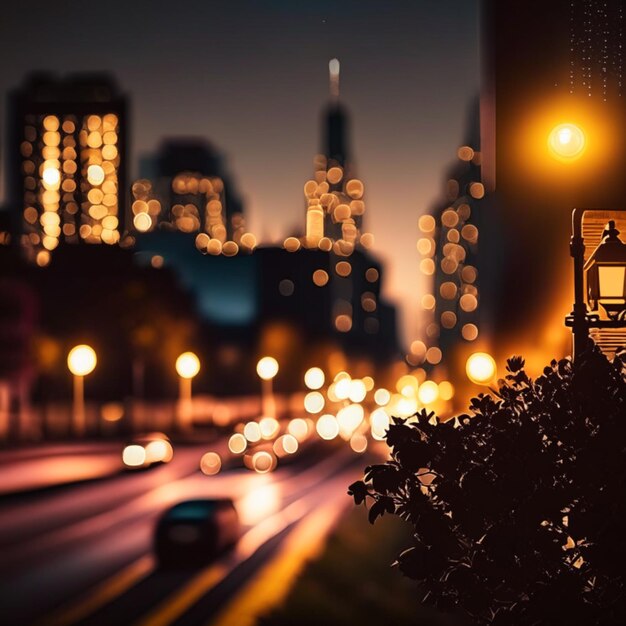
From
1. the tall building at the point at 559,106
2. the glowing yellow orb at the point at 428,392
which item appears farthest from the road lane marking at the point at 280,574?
the glowing yellow orb at the point at 428,392

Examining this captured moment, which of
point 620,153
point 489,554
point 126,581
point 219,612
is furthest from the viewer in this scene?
point 126,581

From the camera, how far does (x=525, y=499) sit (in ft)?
29.1

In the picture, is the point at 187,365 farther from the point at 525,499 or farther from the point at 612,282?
the point at 525,499

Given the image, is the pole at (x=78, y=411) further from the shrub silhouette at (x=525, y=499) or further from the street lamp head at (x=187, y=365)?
the shrub silhouette at (x=525, y=499)

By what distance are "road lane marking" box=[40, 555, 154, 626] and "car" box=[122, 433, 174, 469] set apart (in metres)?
24.3

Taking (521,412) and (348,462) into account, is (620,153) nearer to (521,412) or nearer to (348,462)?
(521,412)

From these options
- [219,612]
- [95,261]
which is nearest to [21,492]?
[219,612]

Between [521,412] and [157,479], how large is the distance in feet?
176

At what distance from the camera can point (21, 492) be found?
141 feet

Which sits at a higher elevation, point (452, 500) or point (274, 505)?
point (452, 500)

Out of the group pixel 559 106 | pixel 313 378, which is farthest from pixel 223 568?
pixel 313 378

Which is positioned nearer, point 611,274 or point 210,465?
point 611,274

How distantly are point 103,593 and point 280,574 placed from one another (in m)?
6.13

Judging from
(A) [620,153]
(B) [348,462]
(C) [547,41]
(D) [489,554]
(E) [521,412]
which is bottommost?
(B) [348,462]
